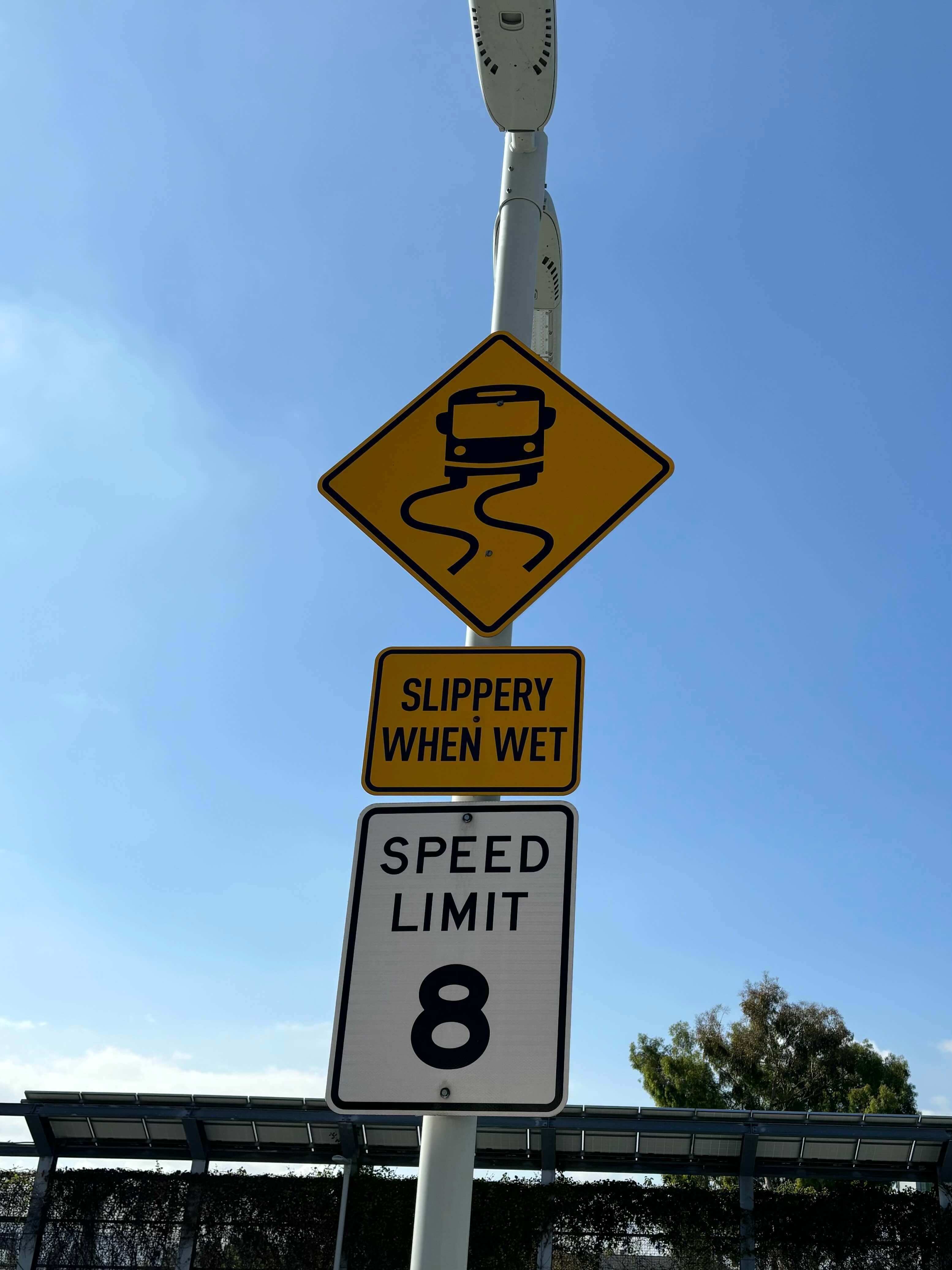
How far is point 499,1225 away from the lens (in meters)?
16.2

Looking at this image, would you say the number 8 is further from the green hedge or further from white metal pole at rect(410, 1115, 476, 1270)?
the green hedge

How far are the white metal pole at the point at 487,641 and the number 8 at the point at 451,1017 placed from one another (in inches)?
5.3

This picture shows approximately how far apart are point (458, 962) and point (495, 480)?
1.38m

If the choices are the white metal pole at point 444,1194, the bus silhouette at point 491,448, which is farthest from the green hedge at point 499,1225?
the bus silhouette at point 491,448

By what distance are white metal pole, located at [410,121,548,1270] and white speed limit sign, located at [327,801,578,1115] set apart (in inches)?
4.6

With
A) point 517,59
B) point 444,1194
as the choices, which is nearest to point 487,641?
point 444,1194

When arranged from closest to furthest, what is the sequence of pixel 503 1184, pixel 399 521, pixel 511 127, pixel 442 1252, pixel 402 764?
pixel 442 1252, pixel 402 764, pixel 399 521, pixel 511 127, pixel 503 1184

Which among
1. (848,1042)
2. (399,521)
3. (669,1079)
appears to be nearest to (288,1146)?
(399,521)

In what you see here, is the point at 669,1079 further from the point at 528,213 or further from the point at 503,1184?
the point at 528,213

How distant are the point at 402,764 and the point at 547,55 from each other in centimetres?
279

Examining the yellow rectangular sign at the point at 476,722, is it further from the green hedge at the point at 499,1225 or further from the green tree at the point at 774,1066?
the green tree at the point at 774,1066

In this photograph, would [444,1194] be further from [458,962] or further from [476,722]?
[476,722]

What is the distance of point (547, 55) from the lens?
12.7 ft

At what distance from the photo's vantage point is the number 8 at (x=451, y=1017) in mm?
2104
